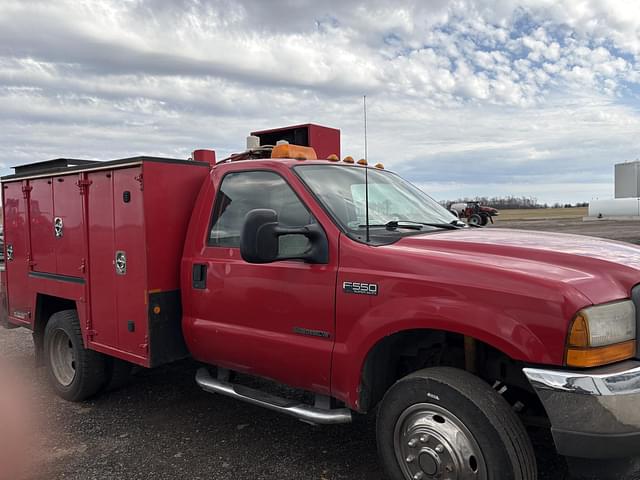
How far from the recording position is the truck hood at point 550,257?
2.54 meters

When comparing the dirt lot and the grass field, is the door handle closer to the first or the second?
the dirt lot

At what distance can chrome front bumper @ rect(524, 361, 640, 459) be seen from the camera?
235 centimetres

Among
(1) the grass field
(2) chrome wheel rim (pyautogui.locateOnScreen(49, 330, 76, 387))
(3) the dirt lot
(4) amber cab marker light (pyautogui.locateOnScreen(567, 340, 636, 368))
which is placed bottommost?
(3) the dirt lot

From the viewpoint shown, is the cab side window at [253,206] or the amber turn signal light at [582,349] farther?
the cab side window at [253,206]

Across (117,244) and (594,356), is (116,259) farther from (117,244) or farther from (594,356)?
(594,356)

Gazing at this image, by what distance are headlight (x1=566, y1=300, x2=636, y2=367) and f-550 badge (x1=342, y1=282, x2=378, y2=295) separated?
1.02 m

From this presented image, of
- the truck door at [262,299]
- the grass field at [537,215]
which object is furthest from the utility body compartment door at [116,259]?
the grass field at [537,215]

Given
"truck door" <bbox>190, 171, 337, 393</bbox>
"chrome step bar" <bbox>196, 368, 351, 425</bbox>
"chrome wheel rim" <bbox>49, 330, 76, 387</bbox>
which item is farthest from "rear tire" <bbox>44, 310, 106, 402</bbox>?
"truck door" <bbox>190, 171, 337, 393</bbox>

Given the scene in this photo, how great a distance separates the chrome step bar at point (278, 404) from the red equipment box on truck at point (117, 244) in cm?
37

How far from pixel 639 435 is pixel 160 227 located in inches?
129

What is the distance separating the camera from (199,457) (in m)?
3.77

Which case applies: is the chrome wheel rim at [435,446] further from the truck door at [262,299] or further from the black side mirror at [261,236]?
the black side mirror at [261,236]

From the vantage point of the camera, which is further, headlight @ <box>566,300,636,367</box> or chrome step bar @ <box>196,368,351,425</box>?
chrome step bar @ <box>196,368,351,425</box>

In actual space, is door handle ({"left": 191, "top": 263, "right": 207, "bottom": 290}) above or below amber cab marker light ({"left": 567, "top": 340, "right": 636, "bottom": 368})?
above
